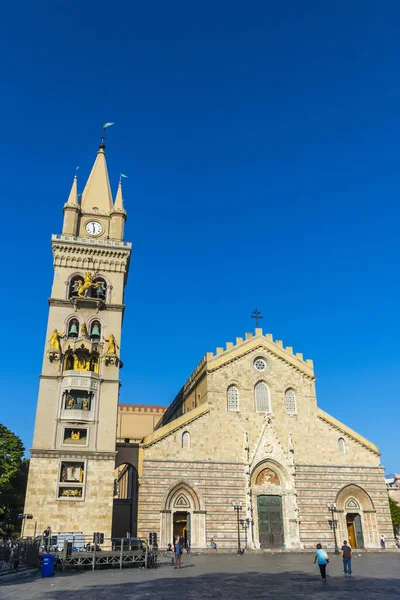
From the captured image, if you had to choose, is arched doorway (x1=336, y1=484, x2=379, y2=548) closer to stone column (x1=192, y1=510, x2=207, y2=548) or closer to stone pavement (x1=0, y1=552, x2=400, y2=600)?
stone column (x1=192, y1=510, x2=207, y2=548)

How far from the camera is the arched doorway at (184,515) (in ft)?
125

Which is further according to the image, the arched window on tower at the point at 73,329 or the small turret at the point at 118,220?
the small turret at the point at 118,220

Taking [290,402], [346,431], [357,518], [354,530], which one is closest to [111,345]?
[290,402]

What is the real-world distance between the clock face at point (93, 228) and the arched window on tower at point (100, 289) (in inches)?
187

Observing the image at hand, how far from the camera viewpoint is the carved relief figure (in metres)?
41.7

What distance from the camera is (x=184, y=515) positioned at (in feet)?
129

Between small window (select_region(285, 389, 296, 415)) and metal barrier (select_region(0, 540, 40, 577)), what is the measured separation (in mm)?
24749

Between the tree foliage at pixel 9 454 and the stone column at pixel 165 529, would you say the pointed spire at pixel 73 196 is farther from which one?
the stone column at pixel 165 529

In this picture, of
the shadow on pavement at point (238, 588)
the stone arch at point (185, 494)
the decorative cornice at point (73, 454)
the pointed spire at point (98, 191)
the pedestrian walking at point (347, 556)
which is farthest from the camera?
the pointed spire at point (98, 191)

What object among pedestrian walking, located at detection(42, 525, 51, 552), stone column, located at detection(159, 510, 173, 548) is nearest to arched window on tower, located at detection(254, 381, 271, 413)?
stone column, located at detection(159, 510, 173, 548)

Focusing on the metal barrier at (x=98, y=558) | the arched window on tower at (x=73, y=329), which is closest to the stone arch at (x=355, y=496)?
the metal barrier at (x=98, y=558)

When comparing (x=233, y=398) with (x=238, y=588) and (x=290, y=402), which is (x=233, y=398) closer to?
(x=290, y=402)

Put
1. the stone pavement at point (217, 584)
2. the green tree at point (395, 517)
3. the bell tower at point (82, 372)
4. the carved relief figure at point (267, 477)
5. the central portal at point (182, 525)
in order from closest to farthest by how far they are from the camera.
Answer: the stone pavement at point (217, 584)
the bell tower at point (82, 372)
the central portal at point (182, 525)
the carved relief figure at point (267, 477)
the green tree at point (395, 517)

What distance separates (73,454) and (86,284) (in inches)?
557
